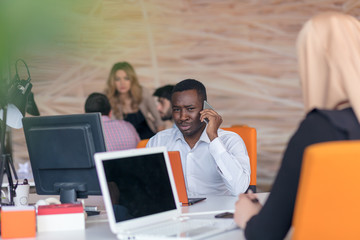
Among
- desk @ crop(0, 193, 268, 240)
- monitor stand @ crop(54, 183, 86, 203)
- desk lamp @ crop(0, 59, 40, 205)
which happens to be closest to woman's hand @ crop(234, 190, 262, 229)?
desk @ crop(0, 193, 268, 240)

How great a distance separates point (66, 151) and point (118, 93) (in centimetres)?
412

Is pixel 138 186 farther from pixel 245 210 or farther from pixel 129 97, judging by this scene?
pixel 129 97

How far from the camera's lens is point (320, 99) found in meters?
1.41

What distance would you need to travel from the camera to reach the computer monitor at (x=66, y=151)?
2166 mm

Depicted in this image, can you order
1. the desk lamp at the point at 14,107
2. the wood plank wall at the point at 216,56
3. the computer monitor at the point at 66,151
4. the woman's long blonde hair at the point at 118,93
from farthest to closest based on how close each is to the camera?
the wood plank wall at the point at 216,56
the woman's long blonde hair at the point at 118,93
the desk lamp at the point at 14,107
the computer monitor at the point at 66,151

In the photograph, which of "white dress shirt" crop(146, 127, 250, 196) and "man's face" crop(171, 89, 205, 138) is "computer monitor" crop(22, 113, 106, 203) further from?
"man's face" crop(171, 89, 205, 138)

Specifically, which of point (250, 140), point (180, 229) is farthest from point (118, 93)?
point (180, 229)

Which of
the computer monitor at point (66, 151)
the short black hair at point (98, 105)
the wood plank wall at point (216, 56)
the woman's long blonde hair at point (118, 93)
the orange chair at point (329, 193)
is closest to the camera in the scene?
the orange chair at point (329, 193)

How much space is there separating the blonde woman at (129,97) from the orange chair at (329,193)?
16.4 ft

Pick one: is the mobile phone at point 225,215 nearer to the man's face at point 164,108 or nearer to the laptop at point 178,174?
the laptop at point 178,174

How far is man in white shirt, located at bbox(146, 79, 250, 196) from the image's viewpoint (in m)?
2.84

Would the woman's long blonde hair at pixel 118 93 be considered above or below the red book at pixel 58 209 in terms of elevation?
above

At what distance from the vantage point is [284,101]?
7004 millimetres

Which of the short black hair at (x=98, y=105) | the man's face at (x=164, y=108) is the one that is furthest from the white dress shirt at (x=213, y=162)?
the man's face at (x=164, y=108)
